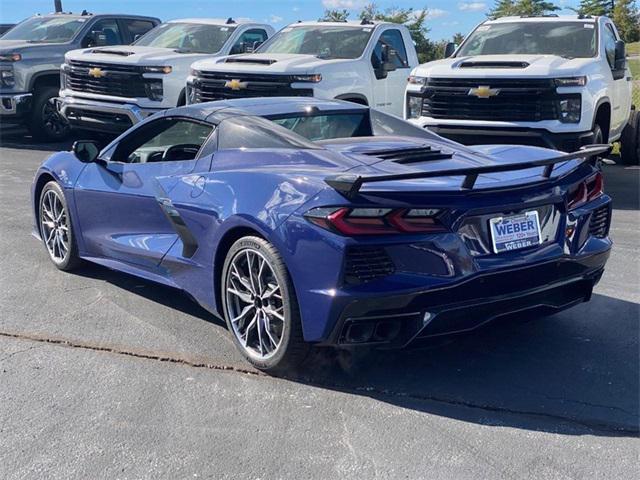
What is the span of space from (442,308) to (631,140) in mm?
9455

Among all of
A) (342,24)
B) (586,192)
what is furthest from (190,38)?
(586,192)

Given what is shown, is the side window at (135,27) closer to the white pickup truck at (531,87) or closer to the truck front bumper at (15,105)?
the truck front bumper at (15,105)

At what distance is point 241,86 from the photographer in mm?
10672

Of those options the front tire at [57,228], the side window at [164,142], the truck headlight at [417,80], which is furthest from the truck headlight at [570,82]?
the front tire at [57,228]

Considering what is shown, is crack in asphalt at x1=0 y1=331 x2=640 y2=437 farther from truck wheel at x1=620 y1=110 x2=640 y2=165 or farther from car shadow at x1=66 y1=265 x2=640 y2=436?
truck wheel at x1=620 y1=110 x2=640 y2=165

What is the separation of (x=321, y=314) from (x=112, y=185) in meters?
2.38

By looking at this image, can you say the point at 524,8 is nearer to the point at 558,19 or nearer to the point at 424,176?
the point at 558,19

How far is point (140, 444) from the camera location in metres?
3.67

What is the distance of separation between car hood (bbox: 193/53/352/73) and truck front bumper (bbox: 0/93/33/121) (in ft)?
14.8

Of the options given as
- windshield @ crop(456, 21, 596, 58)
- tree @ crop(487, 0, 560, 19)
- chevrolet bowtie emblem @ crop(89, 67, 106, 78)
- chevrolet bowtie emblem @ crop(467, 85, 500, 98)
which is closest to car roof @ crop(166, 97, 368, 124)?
chevrolet bowtie emblem @ crop(467, 85, 500, 98)

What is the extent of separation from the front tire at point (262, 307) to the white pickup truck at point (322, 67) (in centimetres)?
Result: 626

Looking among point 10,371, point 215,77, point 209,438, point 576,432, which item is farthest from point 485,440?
point 215,77

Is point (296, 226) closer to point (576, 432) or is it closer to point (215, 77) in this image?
point (576, 432)

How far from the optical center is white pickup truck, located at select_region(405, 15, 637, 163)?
9.09 m
